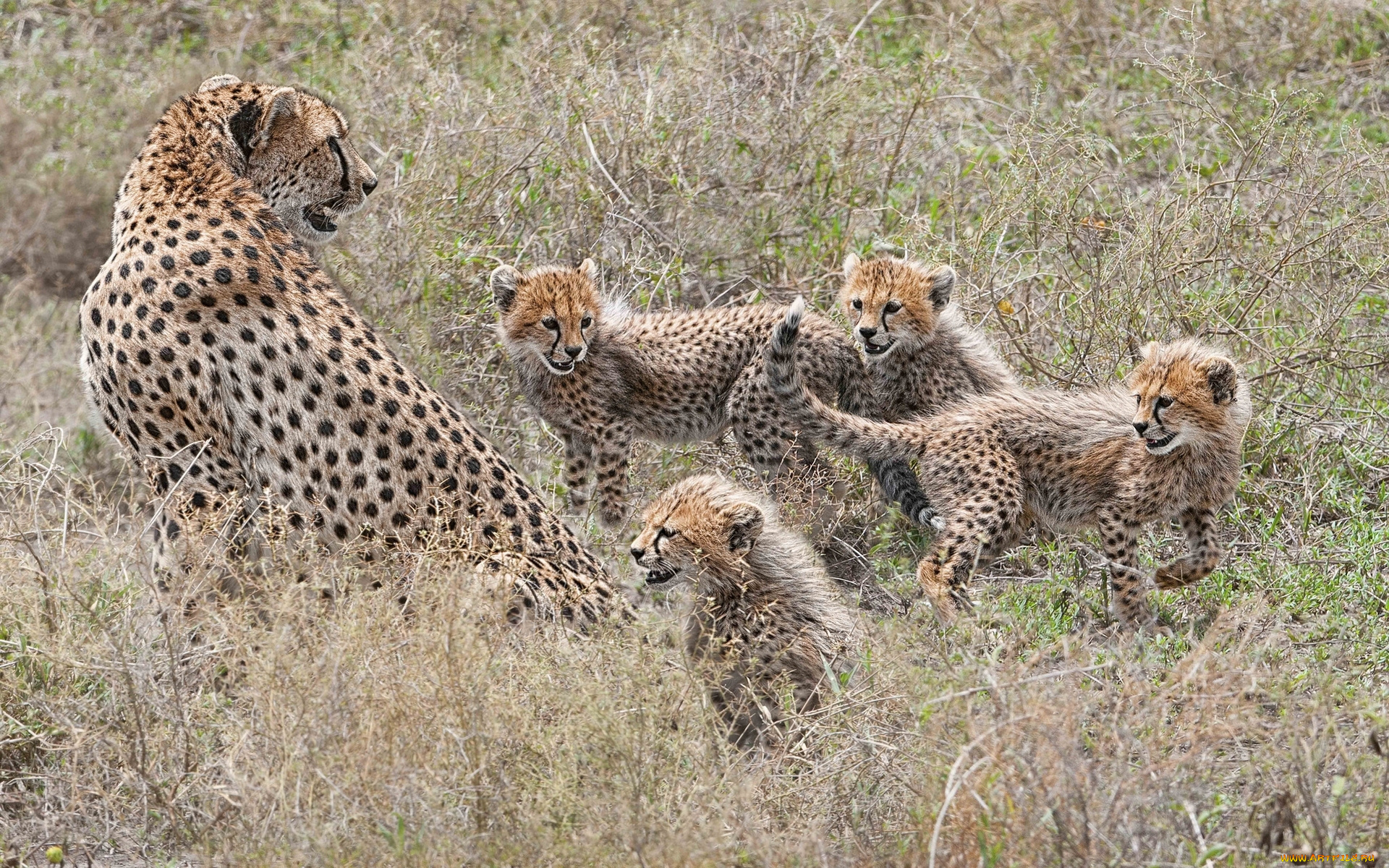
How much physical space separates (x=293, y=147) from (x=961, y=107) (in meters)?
3.85

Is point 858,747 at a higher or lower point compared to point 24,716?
higher

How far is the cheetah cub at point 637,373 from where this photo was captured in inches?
230

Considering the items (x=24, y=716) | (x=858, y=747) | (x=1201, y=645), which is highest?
(x=1201, y=645)

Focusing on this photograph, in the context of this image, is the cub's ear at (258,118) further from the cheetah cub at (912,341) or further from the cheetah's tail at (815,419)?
the cheetah cub at (912,341)

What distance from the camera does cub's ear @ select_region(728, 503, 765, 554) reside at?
14.9 feet

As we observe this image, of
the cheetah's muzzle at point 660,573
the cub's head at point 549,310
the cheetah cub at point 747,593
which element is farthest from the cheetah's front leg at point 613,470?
the cheetah's muzzle at point 660,573

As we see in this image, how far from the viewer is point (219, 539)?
12.9 ft

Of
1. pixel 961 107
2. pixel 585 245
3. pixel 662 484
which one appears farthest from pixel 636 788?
pixel 961 107

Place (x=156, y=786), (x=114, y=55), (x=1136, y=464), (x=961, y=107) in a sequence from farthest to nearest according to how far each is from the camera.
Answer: (x=114, y=55) → (x=961, y=107) → (x=1136, y=464) → (x=156, y=786)

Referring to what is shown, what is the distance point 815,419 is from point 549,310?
111cm

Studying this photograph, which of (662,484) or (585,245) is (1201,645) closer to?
(662,484)

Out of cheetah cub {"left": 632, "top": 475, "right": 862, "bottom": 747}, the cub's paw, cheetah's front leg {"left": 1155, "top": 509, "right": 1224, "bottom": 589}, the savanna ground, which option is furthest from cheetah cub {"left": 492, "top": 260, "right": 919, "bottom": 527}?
cheetah's front leg {"left": 1155, "top": 509, "right": 1224, "bottom": 589}

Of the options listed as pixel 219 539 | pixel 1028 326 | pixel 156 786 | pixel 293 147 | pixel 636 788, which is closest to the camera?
pixel 636 788

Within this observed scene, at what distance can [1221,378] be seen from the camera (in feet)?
16.0
